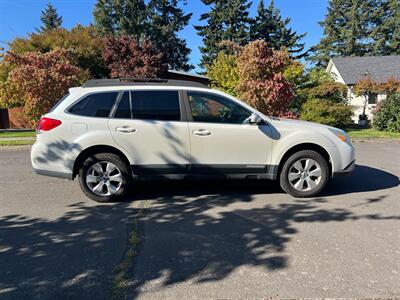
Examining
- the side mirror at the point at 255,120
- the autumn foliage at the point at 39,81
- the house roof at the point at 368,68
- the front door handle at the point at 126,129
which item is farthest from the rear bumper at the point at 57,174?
the house roof at the point at 368,68

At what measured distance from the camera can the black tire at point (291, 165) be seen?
17.1ft

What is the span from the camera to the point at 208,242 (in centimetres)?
372

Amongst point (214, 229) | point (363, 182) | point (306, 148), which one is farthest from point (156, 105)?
point (363, 182)

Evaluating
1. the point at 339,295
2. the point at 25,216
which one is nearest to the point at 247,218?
the point at 339,295

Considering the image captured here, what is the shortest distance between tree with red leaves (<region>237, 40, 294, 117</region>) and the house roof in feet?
55.7

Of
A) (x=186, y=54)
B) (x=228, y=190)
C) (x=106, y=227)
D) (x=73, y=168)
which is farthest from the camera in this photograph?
(x=186, y=54)

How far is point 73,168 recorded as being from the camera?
507cm

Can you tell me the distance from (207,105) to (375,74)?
27476 mm

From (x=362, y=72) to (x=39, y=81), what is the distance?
25.9m

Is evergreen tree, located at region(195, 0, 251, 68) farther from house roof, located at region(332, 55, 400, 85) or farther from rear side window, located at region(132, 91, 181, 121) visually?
rear side window, located at region(132, 91, 181, 121)

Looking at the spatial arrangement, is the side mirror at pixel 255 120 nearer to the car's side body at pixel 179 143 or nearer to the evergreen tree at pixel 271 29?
the car's side body at pixel 179 143

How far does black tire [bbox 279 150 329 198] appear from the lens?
17.1ft

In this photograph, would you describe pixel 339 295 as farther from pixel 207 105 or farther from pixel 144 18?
pixel 144 18

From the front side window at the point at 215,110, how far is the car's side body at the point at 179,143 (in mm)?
71
